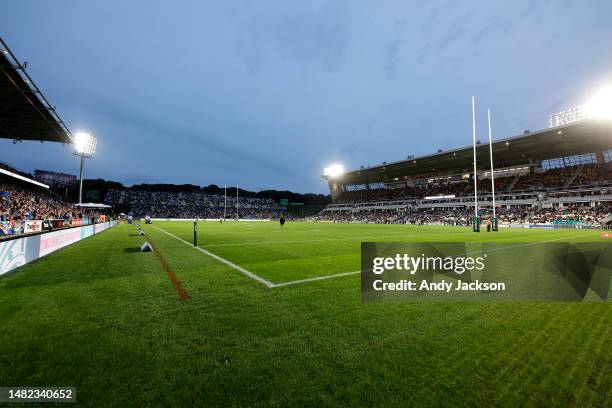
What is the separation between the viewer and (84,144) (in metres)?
46.1

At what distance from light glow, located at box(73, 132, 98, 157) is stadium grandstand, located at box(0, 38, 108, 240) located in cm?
1157

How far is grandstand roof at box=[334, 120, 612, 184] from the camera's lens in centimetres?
4169

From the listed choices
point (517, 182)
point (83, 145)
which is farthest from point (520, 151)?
point (83, 145)

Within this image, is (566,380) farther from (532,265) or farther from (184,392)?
(532,265)

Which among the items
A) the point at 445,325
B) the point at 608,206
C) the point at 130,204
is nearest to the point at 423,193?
the point at 608,206

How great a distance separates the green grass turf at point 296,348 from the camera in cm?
240

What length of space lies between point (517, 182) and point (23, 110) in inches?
2959

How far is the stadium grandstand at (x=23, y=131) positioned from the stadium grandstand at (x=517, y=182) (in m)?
54.3

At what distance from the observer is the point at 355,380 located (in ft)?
8.48

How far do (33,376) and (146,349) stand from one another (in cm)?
96

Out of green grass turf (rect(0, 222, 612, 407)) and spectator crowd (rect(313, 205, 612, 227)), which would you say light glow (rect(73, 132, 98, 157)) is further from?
spectator crowd (rect(313, 205, 612, 227))

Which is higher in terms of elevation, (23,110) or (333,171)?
(333,171)

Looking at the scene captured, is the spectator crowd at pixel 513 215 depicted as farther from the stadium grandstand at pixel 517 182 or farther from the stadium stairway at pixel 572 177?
the stadium stairway at pixel 572 177

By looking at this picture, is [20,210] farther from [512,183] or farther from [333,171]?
[512,183]
